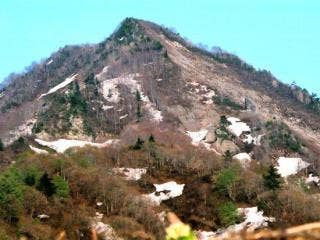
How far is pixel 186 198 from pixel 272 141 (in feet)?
195

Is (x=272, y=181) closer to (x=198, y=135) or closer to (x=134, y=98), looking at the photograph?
(x=198, y=135)

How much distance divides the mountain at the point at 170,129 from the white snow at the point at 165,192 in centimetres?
33

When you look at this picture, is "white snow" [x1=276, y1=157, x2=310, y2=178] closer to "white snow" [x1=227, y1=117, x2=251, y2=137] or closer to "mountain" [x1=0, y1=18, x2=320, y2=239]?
"mountain" [x1=0, y1=18, x2=320, y2=239]

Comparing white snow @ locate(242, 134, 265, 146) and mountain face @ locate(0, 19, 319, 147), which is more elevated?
mountain face @ locate(0, 19, 319, 147)

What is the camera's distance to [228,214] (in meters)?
87.4

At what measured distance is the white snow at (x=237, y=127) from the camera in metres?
155

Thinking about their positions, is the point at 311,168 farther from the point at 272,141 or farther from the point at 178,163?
the point at 178,163

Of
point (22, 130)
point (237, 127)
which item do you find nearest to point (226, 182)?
point (237, 127)

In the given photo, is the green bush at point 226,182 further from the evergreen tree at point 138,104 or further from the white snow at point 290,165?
the evergreen tree at point 138,104

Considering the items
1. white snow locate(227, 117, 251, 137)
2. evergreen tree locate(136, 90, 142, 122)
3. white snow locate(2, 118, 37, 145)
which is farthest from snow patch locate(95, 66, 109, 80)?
white snow locate(227, 117, 251, 137)

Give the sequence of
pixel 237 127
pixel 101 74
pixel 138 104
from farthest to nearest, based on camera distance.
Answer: pixel 101 74 → pixel 138 104 → pixel 237 127

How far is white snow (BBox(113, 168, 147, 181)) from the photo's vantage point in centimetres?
10253

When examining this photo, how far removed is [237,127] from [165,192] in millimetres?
61958

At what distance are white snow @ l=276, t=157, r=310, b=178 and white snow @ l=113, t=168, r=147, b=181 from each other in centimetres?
3840
